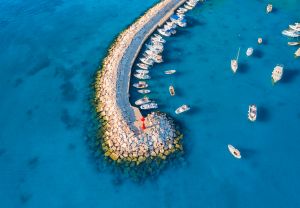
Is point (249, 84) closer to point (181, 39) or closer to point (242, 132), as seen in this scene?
point (242, 132)

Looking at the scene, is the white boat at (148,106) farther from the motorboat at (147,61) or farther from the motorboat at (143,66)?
the motorboat at (147,61)

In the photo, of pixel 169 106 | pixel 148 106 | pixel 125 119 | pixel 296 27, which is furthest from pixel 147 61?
pixel 296 27

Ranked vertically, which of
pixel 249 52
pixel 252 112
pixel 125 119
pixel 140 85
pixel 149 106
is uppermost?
pixel 249 52

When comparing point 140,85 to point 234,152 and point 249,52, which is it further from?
point 249,52

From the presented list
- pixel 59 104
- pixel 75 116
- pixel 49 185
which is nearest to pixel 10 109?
pixel 59 104

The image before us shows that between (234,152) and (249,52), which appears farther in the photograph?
(249,52)

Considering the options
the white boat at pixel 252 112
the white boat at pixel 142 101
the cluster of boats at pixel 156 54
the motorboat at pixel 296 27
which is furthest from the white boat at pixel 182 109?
the motorboat at pixel 296 27
